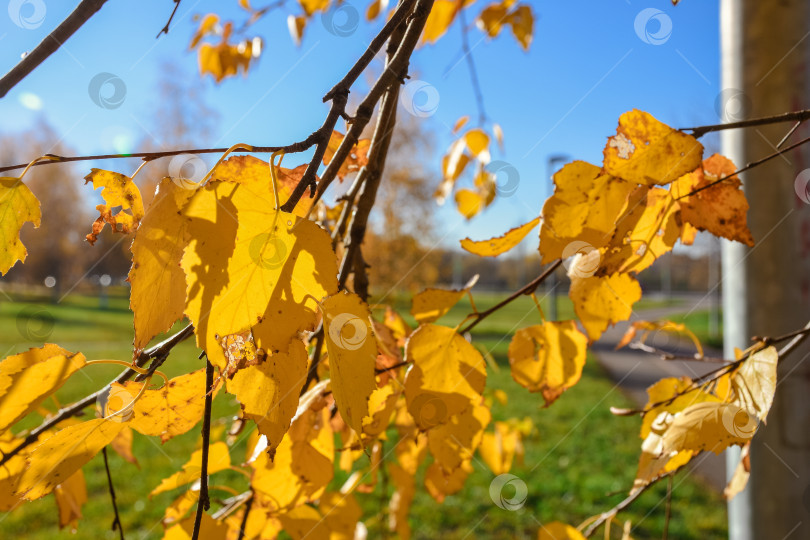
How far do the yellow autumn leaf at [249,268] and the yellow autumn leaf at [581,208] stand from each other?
20 centimetres

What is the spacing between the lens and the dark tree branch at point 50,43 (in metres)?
0.34

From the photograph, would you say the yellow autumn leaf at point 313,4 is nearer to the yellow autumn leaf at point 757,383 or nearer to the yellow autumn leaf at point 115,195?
the yellow autumn leaf at point 115,195

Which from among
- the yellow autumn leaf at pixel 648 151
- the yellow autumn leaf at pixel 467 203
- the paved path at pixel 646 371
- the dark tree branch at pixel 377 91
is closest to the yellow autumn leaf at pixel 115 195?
the dark tree branch at pixel 377 91

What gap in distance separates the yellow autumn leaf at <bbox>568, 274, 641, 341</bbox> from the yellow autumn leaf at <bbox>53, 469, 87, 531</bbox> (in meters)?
0.56

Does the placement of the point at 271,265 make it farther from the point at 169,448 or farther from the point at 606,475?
the point at 169,448

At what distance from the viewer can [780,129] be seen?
767mm

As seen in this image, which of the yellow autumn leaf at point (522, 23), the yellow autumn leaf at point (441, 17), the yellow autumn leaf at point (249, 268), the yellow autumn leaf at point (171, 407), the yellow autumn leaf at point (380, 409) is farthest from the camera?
the yellow autumn leaf at point (522, 23)

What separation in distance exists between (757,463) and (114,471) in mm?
3456

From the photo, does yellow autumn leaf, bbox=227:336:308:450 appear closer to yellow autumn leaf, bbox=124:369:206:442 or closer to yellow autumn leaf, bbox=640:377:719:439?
yellow autumn leaf, bbox=124:369:206:442

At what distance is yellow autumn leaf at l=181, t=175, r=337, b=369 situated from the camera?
27cm

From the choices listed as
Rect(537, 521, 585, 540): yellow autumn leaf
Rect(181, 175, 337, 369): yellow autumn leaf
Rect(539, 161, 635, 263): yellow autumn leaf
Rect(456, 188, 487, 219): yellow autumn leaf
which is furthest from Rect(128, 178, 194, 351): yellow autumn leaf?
Rect(456, 188, 487, 219): yellow autumn leaf

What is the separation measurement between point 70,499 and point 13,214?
14.1 inches

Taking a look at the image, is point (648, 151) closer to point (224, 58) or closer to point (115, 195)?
point (115, 195)

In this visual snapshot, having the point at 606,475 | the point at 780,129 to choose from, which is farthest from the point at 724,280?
the point at 606,475
